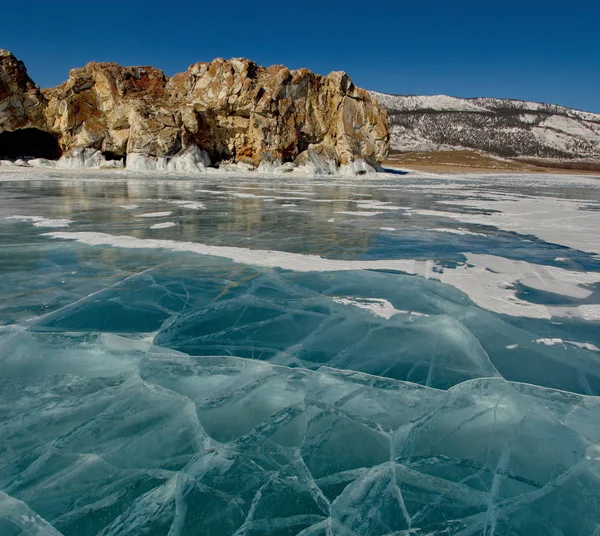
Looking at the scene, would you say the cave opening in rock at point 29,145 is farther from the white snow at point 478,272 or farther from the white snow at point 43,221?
the white snow at point 478,272

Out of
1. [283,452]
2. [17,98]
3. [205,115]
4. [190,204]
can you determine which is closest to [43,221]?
[190,204]

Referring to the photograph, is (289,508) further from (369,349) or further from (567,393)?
(567,393)

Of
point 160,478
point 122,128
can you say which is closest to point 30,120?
point 122,128

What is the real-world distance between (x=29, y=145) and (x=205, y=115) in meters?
17.4

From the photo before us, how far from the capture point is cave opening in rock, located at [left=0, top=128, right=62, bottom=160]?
1603 inches

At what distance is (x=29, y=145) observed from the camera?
42.7 meters

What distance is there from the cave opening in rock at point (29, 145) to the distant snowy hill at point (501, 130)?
96.5 meters

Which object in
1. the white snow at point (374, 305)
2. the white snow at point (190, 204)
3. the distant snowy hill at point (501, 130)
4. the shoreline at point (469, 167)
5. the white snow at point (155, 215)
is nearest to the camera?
the white snow at point (374, 305)

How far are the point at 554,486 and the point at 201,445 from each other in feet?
5.65

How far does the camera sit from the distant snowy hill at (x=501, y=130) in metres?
130

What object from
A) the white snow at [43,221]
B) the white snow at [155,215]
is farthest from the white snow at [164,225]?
the white snow at [43,221]

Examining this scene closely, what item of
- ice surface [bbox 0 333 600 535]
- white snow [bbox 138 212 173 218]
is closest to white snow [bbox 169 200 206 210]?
white snow [bbox 138 212 173 218]

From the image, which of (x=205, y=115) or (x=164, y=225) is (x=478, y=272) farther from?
(x=205, y=115)

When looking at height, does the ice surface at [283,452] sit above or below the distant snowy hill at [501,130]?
below
